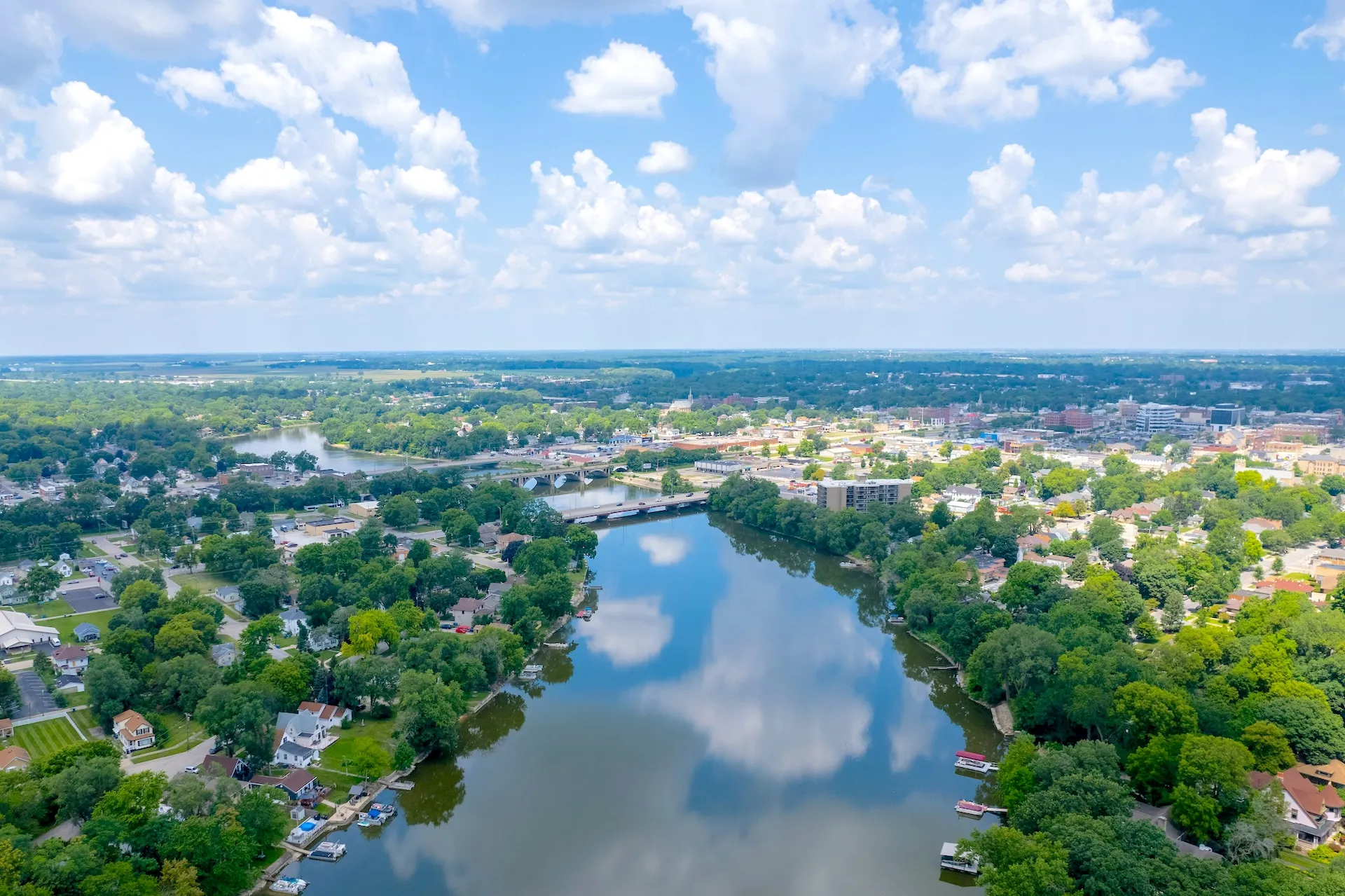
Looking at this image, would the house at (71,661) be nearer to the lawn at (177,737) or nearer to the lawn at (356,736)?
the lawn at (177,737)

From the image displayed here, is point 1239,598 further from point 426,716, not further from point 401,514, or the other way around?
point 401,514

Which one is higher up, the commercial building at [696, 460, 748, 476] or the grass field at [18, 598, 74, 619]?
the commercial building at [696, 460, 748, 476]

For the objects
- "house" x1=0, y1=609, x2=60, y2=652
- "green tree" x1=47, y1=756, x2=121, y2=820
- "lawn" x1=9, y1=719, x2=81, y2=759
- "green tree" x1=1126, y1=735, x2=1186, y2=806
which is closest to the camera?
"green tree" x1=47, y1=756, x2=121, y2=820

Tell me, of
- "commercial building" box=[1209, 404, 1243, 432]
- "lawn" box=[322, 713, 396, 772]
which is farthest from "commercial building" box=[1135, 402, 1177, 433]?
"lawn" box=[322, 713, 396, 772]

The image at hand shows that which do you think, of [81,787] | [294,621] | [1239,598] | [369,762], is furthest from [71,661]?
[1239,598]

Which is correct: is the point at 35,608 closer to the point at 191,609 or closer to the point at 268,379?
the point at 191,609

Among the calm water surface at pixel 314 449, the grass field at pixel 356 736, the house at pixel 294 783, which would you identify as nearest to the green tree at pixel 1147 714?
A: the grass field at pixel 356 736

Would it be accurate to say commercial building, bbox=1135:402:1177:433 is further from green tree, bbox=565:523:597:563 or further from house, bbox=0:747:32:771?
house, bbox=0:747:32:771

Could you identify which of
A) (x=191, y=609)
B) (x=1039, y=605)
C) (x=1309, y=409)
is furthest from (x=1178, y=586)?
(x=1309, y=409)
